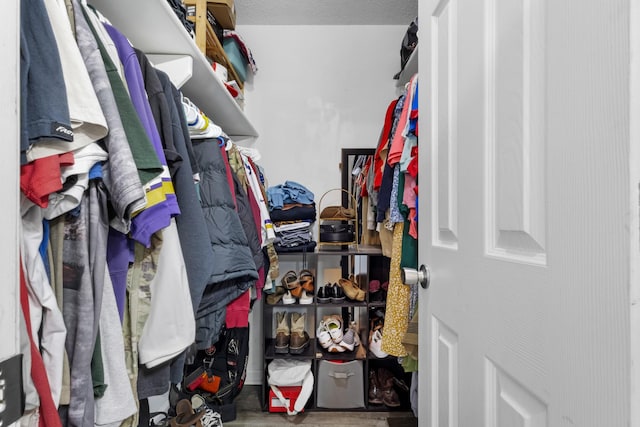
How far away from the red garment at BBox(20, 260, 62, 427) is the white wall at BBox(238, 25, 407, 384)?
1832 millimetres

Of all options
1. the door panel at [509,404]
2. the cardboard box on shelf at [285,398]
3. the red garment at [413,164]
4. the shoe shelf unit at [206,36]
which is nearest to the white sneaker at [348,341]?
the cardboard box on shelf at [285,398]

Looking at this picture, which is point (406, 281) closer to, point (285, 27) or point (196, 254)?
point (196, 254)

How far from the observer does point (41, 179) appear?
50 cm

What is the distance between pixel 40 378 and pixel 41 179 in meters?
0.29

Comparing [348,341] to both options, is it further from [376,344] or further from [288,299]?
[288,299]

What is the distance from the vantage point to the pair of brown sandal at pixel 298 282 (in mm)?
1932

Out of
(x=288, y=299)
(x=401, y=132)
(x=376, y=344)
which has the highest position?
(x=401, y=132)

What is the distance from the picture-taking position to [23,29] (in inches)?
20.0

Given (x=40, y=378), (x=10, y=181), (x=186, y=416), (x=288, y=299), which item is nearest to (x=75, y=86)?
(x=10, y=181)

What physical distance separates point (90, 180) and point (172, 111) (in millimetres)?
338

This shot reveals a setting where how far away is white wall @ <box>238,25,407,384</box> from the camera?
7.41 ft

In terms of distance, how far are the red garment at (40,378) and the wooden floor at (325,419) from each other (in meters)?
1.46

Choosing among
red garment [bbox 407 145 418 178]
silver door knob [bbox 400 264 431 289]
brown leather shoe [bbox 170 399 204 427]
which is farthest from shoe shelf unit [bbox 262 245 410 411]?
silver door knob [bbox 400 264 431 289]

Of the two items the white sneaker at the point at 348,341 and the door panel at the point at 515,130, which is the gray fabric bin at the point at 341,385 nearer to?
the white sneaker at the point at 348,341
